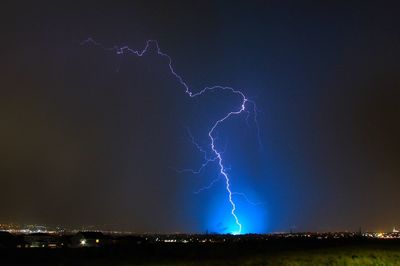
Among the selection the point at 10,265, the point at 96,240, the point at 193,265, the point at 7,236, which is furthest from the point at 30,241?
the point at 193,265

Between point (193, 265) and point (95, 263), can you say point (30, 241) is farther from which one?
point (193, 265)

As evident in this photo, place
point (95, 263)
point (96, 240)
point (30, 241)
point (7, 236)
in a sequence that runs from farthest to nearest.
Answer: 1. point (96, 240)
2. point (30, 241)
3. point (7, 236)
4. point (95, 263)

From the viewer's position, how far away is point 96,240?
2327 inches

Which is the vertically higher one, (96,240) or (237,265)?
(96,240)

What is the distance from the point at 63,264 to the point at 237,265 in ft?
24.9

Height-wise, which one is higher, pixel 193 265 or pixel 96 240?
pixel 96 240

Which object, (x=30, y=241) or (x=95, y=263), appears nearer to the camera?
(x=95, y=263)

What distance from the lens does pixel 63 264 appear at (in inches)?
861

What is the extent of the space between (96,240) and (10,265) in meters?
37.9

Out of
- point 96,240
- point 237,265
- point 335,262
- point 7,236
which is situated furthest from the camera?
point 96,240

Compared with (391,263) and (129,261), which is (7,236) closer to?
(129,261)

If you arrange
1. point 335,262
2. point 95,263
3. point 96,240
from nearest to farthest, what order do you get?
point 335,262
point 95,263
point 96,240

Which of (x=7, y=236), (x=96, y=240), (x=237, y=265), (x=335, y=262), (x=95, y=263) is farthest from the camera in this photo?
(x=96, y=240)

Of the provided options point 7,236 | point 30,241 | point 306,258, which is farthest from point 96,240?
point 306,258
